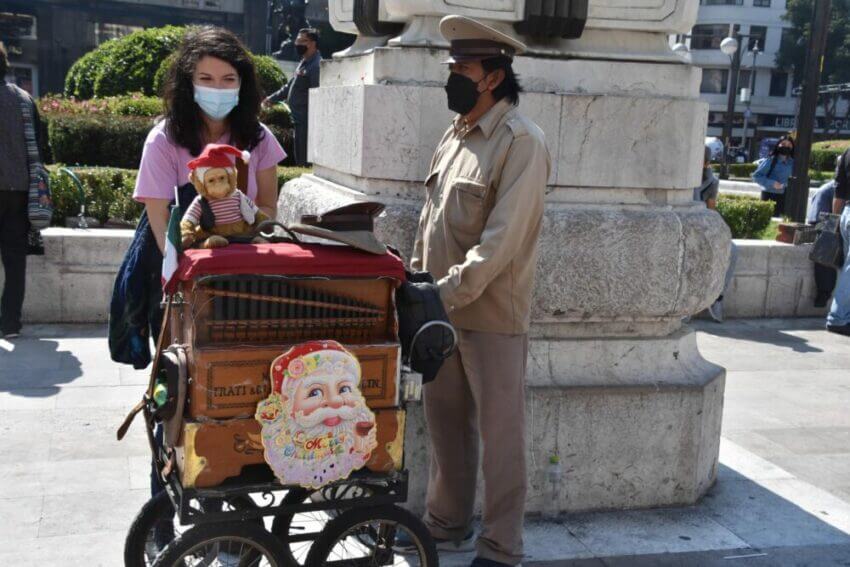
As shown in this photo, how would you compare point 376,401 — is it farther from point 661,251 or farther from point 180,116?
point 661,251

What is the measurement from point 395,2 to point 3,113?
3847 mm

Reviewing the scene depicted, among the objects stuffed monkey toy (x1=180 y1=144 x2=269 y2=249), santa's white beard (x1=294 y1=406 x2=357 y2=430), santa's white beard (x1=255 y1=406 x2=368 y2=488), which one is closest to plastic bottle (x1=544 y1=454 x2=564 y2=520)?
santa's white beard (x1=255 y1=406 x2=368 y2=488)

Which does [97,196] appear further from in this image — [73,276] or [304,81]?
[304,81]

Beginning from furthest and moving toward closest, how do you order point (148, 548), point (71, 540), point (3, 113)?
point (3, 113) → point (71, 540) → point (148, 548)

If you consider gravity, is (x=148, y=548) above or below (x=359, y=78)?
below

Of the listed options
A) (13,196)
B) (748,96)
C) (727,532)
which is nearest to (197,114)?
(727,532)

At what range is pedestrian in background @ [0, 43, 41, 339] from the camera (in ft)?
22.5

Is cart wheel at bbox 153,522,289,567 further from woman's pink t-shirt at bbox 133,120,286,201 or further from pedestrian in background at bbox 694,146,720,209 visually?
pedestrian in background at bbox 694,146,720,209

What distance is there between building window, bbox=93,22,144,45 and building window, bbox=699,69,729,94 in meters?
42.4

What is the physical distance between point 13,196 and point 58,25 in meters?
39.2

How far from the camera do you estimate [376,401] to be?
10.2 feet

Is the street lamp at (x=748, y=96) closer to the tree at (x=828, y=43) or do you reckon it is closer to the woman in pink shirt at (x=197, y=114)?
the tree at (x=828, y=43)

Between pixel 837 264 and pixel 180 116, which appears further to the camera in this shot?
pixel 837 264

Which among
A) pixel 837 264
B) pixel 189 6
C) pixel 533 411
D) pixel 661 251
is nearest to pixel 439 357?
pixel 533 411
